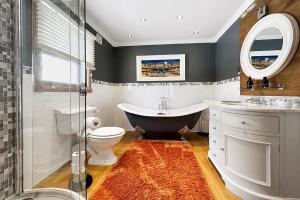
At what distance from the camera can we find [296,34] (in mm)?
1539

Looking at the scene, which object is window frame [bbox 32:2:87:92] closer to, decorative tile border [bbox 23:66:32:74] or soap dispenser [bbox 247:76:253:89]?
decorative tile border [bbox 23:66:32:74]

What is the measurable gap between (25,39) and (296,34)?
2369 millimetres

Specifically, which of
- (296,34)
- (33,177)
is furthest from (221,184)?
(33,177)

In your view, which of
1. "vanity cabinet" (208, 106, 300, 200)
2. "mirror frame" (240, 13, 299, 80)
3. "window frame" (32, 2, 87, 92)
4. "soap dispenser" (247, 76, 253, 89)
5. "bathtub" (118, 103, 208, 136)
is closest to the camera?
"vanity cabinet" (208, 106, 300, 200)

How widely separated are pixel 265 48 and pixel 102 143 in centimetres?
232

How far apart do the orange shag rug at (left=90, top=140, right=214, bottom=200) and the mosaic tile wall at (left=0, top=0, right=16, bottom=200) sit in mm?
711

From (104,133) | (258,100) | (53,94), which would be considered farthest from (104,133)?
(258,100)

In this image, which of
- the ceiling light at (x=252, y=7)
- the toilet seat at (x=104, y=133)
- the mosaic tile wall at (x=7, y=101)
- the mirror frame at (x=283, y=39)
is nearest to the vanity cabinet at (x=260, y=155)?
the mirror frame at (x=283, y=39)

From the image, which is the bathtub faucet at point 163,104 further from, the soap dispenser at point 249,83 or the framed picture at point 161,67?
the soap dispenser at point 249,83

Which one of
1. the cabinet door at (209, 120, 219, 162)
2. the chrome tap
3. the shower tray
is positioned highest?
the chrome tap

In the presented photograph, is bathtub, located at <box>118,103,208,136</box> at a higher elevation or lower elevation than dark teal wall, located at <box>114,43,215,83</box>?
lower

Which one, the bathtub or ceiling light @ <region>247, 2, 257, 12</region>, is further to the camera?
the bathtub

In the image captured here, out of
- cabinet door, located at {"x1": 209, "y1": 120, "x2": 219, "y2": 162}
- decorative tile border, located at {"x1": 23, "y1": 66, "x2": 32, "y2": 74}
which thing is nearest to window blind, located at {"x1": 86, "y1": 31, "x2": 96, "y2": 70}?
decorative tile border, located at {"x1": 23, "y1": 66, "x2": 32, "y2": 74}

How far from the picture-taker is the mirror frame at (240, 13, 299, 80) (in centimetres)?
157
